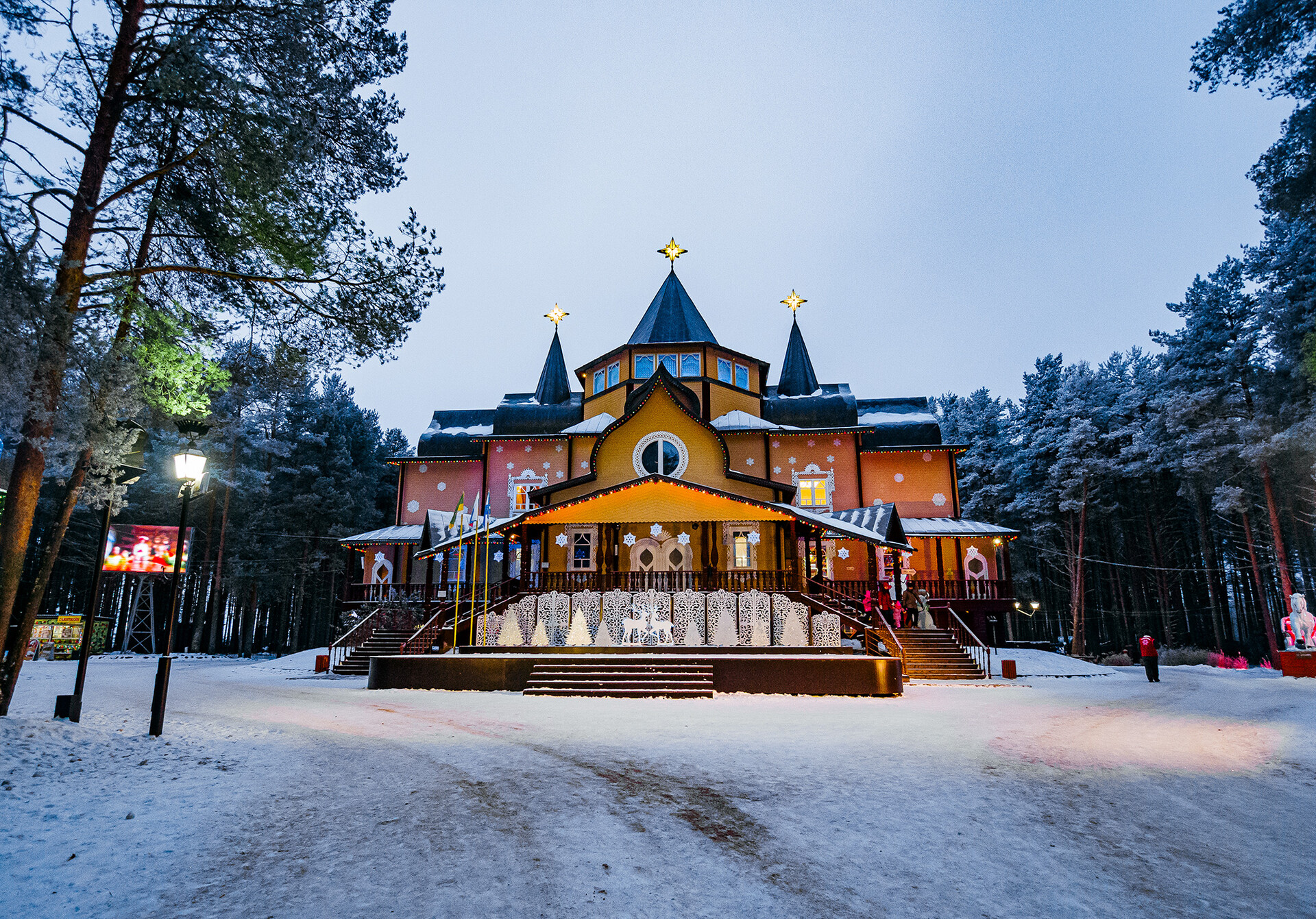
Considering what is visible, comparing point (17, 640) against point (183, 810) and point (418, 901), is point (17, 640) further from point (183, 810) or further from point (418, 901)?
point (418, 901)

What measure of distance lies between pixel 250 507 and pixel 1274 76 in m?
43.6

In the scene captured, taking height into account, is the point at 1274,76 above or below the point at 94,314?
above

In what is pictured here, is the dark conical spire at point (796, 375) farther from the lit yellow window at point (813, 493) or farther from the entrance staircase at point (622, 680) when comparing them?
the entrance staircase at point (622, 680)

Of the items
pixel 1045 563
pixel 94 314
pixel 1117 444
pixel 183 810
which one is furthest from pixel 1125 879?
pixel 1045 563

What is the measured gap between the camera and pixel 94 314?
870 centimetres

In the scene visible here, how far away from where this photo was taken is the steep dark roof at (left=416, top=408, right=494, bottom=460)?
32.3 metres

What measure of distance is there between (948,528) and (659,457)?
37.9ft

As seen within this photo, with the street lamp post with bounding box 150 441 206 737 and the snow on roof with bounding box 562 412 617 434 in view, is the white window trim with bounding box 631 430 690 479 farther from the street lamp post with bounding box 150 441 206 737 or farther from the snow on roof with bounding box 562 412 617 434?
the street lamp post with bounding box 150 441 206 737

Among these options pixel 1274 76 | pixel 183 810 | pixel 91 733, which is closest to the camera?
pixel 183 810

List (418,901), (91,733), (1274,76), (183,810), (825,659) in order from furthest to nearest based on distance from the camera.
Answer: (825,659) → (1274,76) → (91,733) → (183,810) → (418,901)

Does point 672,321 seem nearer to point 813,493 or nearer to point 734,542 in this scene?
point 813,493

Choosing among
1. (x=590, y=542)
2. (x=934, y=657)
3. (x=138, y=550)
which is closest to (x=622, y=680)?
(x=590, y=542)

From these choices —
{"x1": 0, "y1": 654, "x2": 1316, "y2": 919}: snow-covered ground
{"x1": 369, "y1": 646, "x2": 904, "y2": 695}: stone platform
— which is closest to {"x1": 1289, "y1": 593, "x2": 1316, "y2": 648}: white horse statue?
{"x1": 369, "y1": 646, "x2": 904, "y2": 695}: stone platform

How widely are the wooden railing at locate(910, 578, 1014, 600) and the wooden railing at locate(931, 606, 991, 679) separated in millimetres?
755
